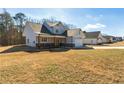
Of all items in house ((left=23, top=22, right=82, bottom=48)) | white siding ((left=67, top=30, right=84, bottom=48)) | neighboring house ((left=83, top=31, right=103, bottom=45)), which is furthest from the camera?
neighboring house ((left=83, top=31, right=103, bottom=45))

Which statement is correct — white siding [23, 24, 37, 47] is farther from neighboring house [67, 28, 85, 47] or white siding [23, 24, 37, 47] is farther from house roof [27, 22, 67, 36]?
neighboring house [67, 28, 85, 47]

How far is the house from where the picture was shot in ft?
97.5

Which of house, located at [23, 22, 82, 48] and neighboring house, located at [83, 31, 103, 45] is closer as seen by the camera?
house, located at [23, 22, 82, 48]

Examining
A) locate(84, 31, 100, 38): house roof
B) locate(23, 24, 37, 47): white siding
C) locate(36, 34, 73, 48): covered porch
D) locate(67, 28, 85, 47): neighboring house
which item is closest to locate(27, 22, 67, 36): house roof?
locate(23, 24, 37, 47): white siding

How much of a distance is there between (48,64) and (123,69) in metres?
5.26

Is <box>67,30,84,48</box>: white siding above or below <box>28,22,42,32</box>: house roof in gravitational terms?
below

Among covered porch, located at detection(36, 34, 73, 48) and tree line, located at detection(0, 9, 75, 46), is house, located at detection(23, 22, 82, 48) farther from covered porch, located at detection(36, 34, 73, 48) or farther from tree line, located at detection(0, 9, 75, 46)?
tree line, located at detection(0, 9, 75, 46)

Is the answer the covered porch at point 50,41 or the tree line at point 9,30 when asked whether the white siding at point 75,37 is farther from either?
the tree line at point 9,30

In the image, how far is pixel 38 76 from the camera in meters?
11.4

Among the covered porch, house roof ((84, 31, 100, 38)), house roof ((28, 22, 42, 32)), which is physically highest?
house roof ((28, 22, 42, 32))

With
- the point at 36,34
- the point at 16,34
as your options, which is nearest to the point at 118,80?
the point at 36,34

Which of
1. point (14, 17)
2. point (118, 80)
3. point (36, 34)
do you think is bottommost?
point (118, 80)

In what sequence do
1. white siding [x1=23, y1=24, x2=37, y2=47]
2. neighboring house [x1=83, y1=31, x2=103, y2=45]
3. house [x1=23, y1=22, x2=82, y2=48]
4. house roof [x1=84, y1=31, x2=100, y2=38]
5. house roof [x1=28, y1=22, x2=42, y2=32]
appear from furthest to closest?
house roof [x1=84, y1=31, x2=100, y2=38], neighboring house [x1=83, y1=31, x2=103, y2=45], house roof [x1=28, y1=22, x2=42, y2=32], white siding [x1=23, y1=24, x2=37, y2=47], house [x1=23, y1=22, x2=82, y2=48]
